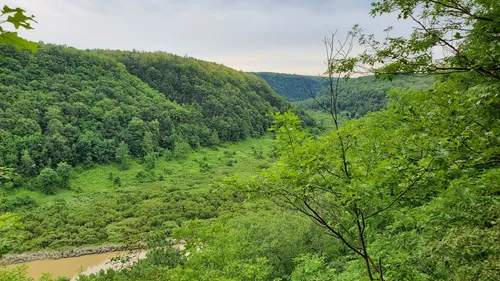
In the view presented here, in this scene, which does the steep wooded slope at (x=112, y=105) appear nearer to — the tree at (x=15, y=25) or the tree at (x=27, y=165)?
the tree at (x=27, y=165)

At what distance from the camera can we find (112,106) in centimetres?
6875

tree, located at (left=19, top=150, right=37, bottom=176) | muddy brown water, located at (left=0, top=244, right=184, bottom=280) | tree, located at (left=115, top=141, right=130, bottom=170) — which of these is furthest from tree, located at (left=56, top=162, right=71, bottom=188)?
muddy brown water, located at (left=0, top=244, right=184, bottom=280)

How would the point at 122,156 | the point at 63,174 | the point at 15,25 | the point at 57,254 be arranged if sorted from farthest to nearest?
the point at 122,156, the point at 63,174, the point at 57,254, the point at 15,25

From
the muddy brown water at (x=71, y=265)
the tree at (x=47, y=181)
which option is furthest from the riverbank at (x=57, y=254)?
the tree at (x=47, y=181)

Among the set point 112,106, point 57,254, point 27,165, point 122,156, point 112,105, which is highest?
point 112,105

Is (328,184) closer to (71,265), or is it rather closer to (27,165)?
(71,265)

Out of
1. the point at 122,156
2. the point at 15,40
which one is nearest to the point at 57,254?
the point at 122,156

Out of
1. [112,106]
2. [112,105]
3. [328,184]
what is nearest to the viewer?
[328,184]

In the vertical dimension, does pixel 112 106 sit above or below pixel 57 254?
above

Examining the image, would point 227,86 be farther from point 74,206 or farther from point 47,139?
point 74,206

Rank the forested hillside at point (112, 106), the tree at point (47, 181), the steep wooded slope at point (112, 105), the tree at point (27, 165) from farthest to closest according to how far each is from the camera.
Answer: the steep wooded slope at point (112, 105), the forested hillside at point (112, 106), the tree at point (27, 165), the tree at point (47, 181)

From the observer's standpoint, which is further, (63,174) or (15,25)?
(63,174)

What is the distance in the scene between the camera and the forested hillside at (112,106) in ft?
171

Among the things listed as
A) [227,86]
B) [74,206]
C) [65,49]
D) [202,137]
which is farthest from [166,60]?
[74,206]
